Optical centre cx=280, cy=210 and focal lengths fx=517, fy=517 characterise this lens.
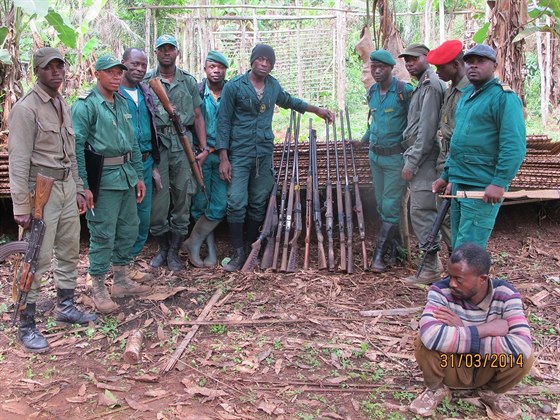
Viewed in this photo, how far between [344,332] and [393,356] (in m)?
0.51

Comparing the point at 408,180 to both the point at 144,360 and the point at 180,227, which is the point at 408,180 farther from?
the point at 144,360

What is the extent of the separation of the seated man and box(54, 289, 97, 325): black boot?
109 inches

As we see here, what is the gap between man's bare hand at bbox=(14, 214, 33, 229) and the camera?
380cm

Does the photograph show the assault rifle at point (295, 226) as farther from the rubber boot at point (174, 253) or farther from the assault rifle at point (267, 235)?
the rubber boot at point (174, 253)

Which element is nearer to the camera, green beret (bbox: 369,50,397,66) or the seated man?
the seated man

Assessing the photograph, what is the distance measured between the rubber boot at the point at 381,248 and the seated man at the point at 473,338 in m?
2.32

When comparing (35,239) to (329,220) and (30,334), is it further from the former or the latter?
(329,220)

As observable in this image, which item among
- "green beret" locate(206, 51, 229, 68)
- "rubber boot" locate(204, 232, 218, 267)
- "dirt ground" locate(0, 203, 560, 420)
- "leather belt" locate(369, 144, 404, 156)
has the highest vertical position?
"green beret" locate(206, 51, 229, 68)

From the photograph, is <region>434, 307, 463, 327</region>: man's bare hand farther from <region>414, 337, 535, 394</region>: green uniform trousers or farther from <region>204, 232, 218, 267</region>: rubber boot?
<region>204, 232, 218, 267</region>: rubber boot

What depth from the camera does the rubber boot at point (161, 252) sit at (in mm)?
5723

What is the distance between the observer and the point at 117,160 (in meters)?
4.45

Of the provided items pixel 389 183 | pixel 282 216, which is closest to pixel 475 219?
pixel 389 183

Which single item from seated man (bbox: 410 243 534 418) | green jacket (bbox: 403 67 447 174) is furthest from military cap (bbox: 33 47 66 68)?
green jacket (bbox: 403 67 447 174)
